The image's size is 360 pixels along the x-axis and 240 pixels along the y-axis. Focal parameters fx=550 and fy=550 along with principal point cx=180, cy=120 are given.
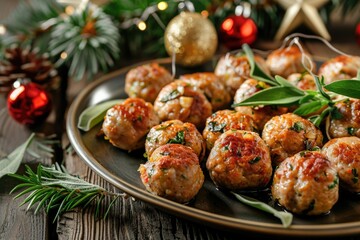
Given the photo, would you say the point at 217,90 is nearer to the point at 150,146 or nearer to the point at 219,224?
the point at 150,146

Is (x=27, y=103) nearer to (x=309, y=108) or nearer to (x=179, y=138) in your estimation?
(x=179, y=138)

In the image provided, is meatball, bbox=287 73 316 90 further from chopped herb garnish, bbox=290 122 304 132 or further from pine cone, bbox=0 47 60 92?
pine cone, bbox=0 47 60 92

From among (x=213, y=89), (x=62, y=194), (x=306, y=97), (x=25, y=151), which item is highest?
(x=306, y=97)

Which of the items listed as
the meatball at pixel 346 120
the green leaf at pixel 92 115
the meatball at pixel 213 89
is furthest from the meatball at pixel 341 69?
the green leaf at pixel 92 115

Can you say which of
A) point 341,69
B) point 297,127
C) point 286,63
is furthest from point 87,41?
point 297,127

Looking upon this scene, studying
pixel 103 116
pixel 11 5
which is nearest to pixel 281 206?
pixel 103 116
